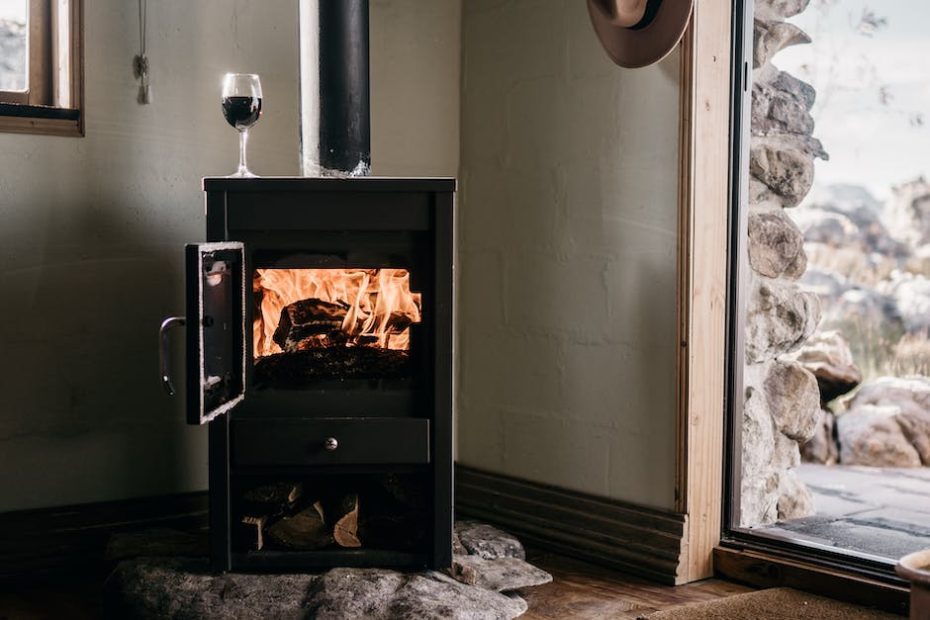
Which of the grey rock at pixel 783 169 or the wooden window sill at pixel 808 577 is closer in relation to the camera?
the wooden window sill at pixel 808 577

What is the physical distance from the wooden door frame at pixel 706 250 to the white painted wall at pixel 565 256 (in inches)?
2.0

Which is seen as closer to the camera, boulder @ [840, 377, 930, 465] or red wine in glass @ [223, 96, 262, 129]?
red wine in glass @ [223, 96, 262, 129]

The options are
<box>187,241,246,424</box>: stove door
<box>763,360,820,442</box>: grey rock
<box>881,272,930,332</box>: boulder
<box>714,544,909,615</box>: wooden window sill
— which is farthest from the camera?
<box>881,272,930,332</box>: boulder

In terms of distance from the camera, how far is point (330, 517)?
2.57 meters

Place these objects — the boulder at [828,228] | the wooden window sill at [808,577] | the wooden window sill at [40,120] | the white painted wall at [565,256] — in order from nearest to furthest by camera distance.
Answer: the wooden window sill at [808,577], the wooden window sill at [40,120], the white painted wall at [565,256], the boulder at [828,228]

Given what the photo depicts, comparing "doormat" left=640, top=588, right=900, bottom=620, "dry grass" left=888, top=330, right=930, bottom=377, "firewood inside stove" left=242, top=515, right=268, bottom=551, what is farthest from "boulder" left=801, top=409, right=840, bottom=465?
"firewood inside stove" left=242, top=515, right=268, bottom=551

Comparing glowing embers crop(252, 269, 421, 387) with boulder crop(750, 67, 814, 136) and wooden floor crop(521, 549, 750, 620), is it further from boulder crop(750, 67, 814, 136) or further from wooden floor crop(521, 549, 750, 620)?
boulder crop(750, 67, 814, 136)

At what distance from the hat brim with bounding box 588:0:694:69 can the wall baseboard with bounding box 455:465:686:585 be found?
3.66 feet

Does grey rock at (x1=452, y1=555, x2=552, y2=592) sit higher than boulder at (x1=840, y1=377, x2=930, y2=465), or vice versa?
boulder at (x1=840, y1=377, x2=930, y2=465)

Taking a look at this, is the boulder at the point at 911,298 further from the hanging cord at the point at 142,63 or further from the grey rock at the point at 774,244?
the hanging cord at the point at 142,63

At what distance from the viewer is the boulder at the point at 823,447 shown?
412cm

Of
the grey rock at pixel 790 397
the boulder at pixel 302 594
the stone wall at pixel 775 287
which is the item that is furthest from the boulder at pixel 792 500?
the boulder at pixel 302 594

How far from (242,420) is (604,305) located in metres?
1.01

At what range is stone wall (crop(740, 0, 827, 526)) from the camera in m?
2.95
